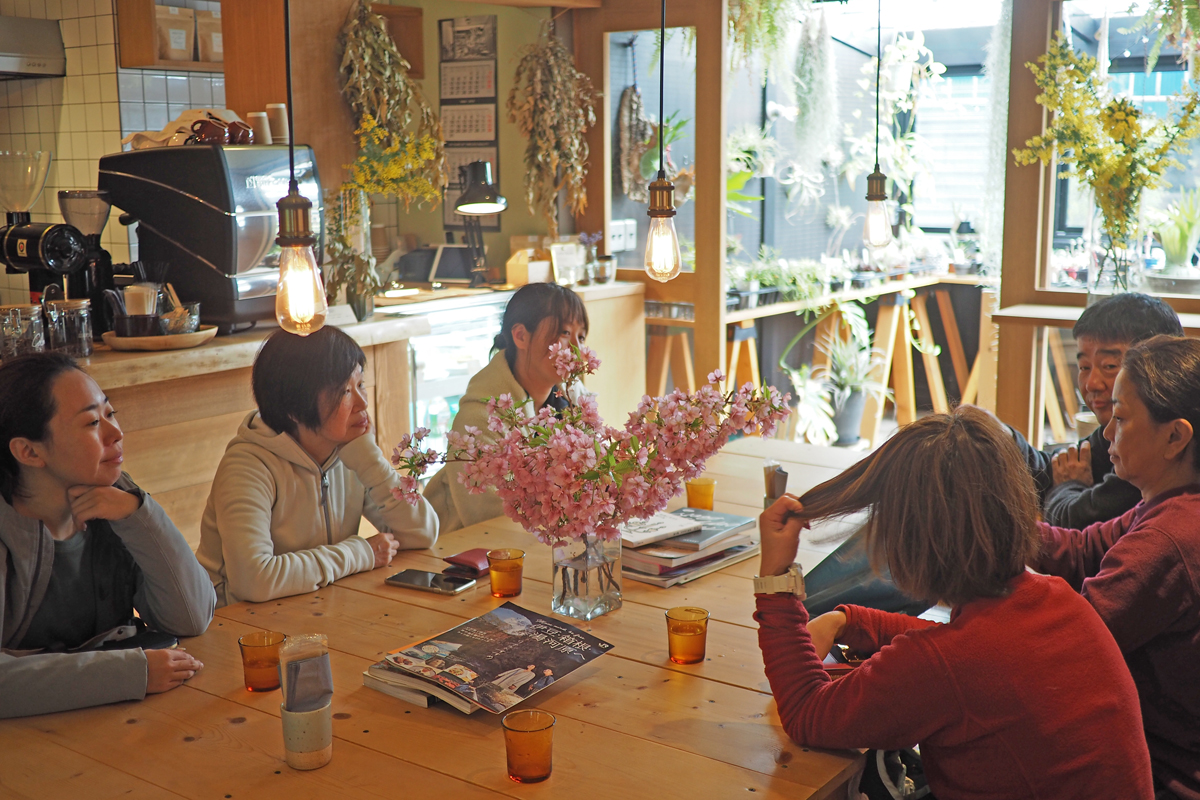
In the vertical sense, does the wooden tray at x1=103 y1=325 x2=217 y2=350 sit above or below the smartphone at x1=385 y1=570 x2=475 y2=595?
above

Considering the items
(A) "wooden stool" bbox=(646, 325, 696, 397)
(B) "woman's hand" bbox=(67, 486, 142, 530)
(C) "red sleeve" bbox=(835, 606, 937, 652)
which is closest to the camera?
(C) "red sleeve" bbox=(835, 606, 937, 652)

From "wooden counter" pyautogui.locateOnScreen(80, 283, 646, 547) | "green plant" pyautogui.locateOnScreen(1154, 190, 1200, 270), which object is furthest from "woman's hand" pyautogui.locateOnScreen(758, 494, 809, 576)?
"green plant" pyautogui.locateOnScreen(1154, 190, 1200, 270)

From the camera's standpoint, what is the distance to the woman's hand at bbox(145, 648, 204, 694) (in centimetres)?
154

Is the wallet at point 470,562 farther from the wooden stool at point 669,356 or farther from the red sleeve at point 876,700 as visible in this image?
the wooden stool at point 669,356

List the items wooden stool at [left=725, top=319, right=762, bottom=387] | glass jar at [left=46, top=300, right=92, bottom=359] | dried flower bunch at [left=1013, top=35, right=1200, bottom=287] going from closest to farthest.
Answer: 1. glass jar at [left=46, top=300, right=92, bottom=359]
2. dried flower bunch at [left=1013, top=35, right=1200, bottom=287]
3. wooden stool at [left=725, top=319, right=762, bottom=387]

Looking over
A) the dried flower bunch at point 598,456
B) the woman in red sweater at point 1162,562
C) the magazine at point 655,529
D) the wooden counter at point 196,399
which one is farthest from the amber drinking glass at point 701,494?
the wooden counter at point 196,399

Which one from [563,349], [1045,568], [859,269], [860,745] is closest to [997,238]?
[859,269]

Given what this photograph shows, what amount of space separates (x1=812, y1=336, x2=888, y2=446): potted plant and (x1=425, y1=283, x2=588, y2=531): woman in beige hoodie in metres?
3.23

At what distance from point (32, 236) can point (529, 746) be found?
7.83 ft

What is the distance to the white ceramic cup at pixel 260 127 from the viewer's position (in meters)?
3.46

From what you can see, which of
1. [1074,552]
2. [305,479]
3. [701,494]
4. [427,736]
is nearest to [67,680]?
[427,736]

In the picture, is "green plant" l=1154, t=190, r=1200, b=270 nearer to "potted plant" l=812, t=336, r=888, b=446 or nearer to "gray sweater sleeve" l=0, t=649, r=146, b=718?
"potted plant" l=812, t=336, r=888, b=446

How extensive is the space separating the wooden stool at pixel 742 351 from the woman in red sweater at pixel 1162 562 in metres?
3.39

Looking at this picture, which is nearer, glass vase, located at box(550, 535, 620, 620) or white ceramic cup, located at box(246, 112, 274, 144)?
glass vase, located at box(550, 535, 620, 620)
